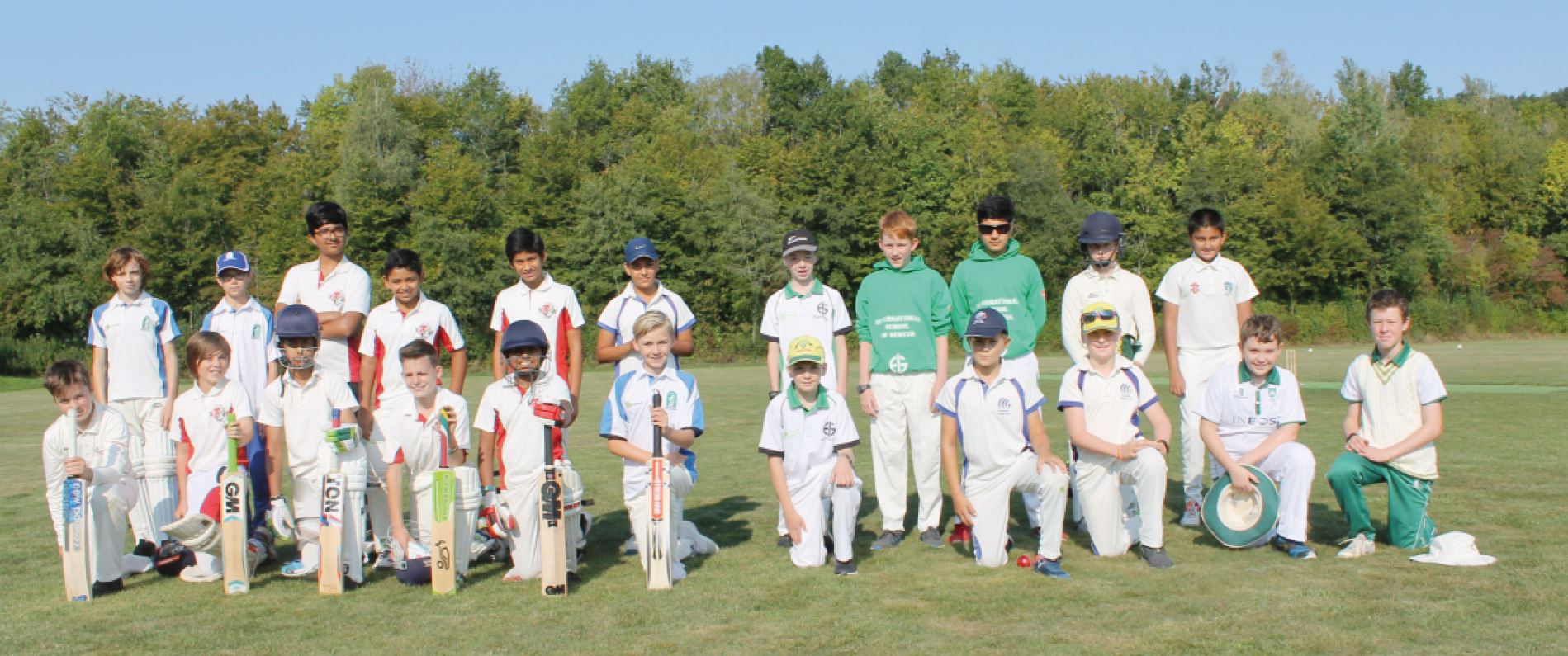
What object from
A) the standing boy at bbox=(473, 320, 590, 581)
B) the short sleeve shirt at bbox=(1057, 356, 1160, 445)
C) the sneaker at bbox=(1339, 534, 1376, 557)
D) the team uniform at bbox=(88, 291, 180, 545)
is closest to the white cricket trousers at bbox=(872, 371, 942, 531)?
the short sleeve shirt at bbox=(1057, 356, 1160, 445)

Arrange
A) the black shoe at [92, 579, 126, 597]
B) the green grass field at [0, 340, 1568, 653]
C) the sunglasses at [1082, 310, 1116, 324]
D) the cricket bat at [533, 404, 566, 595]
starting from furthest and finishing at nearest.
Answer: the sunglasses at [1082, 310, 1116, 324]
the black shoe at [92, 579, 126, 597]
the cricket bat at [533, 404, 566, 595]
the green grass field at [0, 340, 1568, 653]

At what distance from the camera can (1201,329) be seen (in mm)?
7379

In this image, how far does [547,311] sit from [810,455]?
2002mm

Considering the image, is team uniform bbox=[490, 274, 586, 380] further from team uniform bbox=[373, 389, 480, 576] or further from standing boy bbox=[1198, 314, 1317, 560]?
standing boy bbox=[1198, 314, 1317, 560]

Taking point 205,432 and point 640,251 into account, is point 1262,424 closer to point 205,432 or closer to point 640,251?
point 640,251

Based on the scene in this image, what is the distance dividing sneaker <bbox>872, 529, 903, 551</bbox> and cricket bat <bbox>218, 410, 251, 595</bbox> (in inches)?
135

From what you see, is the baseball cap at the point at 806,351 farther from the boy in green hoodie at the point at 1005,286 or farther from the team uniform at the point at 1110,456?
the team uniform at the point at 1110,456

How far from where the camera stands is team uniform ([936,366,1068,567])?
622 centimetres

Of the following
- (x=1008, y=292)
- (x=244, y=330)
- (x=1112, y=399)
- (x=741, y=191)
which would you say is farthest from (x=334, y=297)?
(x=741, y=191)

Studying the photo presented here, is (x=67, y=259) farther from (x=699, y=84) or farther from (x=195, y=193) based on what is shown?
(x=699, y=84)

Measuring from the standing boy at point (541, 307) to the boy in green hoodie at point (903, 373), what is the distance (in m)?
1.81

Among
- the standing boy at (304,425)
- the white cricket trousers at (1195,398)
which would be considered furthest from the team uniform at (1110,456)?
the standing boy at (304,425)

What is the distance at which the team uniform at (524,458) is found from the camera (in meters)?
6.10

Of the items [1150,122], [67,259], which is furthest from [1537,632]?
[1150,122]
